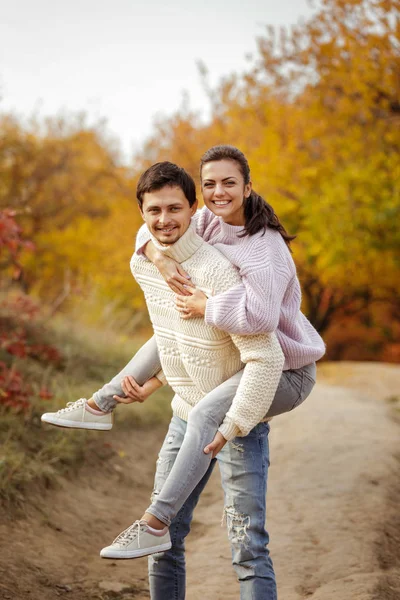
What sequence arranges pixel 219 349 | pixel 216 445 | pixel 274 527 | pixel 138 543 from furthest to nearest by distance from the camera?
pixel 274 527 < pixel 219 349 < pixel 216 445 < pixel 138 543

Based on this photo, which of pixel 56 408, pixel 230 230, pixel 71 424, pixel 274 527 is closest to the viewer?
pixel 230 230

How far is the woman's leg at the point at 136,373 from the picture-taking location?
324 cm

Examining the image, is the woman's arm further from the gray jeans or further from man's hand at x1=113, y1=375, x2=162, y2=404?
man's hand at x1=113, y1=375, x2=162, y2=404

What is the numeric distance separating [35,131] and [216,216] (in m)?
17.4

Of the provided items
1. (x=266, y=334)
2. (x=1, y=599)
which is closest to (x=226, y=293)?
(x=266, y=334)

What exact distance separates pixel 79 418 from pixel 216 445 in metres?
0.78

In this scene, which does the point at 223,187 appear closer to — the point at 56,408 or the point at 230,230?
the point at 230,230

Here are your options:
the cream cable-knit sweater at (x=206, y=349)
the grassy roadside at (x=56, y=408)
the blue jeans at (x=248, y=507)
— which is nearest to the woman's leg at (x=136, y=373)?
the cream cable-knit sweater at (x=206, y=349)

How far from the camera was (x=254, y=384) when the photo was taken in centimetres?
272

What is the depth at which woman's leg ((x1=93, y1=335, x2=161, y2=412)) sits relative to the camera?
3.24 meters

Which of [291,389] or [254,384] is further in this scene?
[291,389]

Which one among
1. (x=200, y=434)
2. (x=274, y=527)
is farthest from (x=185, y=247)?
(x=274, y=527)

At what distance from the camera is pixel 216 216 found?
126 inches

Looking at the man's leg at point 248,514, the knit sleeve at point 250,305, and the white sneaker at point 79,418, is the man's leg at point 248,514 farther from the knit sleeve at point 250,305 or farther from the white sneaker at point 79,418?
the white sneaker at point 79,418
